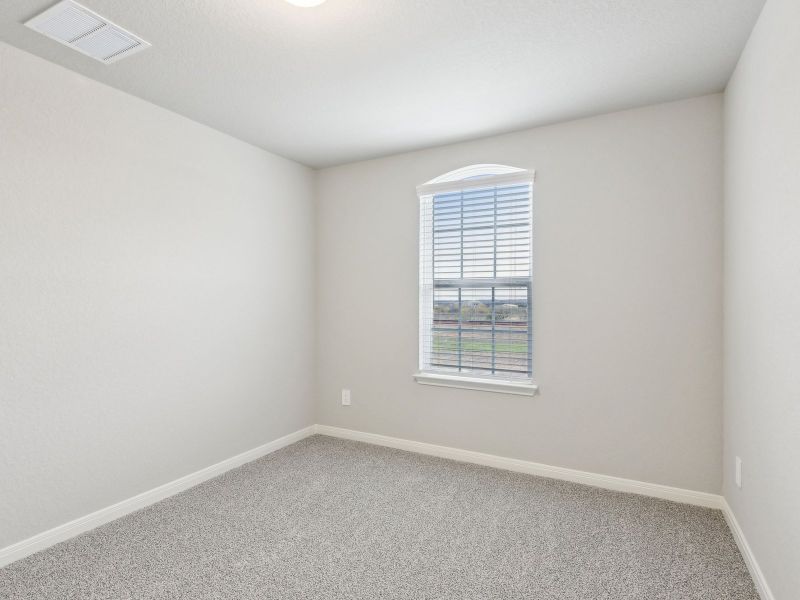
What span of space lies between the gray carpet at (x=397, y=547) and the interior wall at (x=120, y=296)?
380mm

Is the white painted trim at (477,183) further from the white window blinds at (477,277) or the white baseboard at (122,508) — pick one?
the white baseboard at (122,508)

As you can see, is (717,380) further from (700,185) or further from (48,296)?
(48,296)

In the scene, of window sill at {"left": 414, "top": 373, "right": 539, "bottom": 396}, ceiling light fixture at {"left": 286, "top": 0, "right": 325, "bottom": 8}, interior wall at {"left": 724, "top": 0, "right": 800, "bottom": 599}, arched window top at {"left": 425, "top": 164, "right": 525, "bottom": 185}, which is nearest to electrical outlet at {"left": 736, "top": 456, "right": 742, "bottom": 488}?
interior wall at {"left": 724, "top": 0, "right": 800, "bottom": 599}

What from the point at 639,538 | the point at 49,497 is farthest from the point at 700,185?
the point at 49,497

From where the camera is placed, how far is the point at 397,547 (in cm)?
222

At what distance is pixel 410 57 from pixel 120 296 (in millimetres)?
2098

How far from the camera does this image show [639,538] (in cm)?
228

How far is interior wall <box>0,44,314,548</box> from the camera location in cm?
217

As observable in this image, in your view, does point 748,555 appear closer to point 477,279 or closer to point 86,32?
point 477,279

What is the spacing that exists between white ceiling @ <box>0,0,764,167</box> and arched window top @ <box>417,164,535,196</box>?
321 mm

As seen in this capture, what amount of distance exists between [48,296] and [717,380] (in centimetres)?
371

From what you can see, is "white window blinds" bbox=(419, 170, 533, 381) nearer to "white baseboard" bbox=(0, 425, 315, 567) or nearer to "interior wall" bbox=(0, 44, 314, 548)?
"interior wall" bbox=(0, 44, 314, 548)

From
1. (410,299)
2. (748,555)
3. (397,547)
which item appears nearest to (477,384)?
(410,299)

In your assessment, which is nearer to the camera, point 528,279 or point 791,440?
point 791,440
